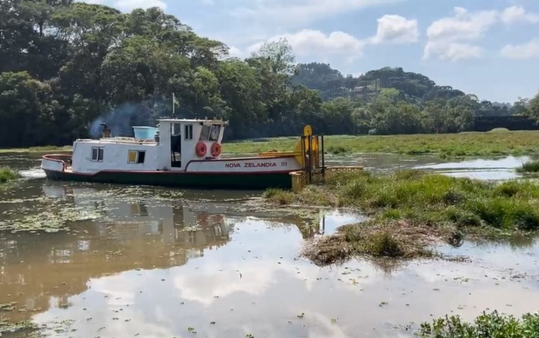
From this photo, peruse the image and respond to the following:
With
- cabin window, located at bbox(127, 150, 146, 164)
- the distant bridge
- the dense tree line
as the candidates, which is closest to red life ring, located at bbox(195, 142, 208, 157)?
cabin window, located at bbox(127, 150, 146, 164)

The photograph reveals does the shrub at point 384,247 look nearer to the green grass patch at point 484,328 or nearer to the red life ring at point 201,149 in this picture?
the green grass patch at point 484,328

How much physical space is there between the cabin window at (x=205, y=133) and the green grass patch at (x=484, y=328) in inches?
611

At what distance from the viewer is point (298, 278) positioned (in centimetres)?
884

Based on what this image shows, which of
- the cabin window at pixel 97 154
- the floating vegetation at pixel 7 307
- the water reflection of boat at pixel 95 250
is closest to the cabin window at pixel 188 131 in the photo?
the cabin window at pixel 97 154

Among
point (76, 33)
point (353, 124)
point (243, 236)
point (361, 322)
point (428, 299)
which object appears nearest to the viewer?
point (361, 322)

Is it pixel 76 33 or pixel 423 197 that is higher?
pixel 76 33

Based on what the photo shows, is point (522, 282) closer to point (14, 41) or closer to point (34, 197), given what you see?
point (34, 197)

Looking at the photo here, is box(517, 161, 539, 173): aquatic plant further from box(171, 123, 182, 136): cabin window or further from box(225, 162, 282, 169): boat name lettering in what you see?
box(171, 123, 182, 136): cabin window

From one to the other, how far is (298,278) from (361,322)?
198cm

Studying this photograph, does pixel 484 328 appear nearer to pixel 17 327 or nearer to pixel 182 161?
pixel 17 327

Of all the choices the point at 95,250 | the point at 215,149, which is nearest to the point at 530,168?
the point at 215,149

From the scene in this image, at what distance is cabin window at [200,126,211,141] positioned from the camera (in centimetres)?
2141

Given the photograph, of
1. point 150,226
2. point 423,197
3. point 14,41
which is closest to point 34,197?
point 150,226

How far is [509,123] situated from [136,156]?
64912mm
